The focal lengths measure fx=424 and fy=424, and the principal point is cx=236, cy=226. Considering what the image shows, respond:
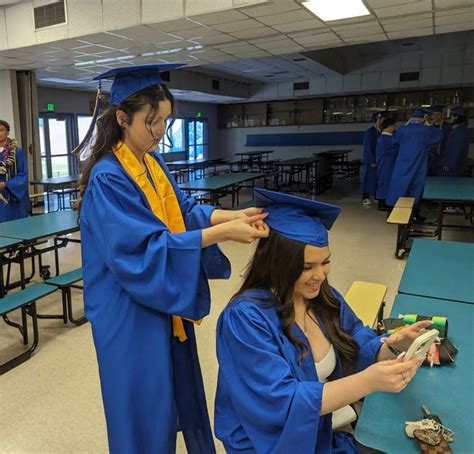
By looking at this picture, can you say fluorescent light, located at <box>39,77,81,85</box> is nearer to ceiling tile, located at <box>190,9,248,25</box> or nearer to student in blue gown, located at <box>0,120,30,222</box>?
student in blue gown, located at <box>0,120,30,222</box>

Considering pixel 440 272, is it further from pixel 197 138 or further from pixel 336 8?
pixel 197 138

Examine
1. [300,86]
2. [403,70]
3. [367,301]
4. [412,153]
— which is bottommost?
[367,301]

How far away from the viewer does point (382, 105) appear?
12461 millimetres

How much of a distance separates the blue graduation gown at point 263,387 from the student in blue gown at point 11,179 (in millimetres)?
4263

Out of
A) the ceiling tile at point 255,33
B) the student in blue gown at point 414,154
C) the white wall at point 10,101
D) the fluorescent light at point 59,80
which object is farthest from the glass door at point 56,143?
the student in blue gown at point 414,154

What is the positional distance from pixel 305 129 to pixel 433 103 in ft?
12.6

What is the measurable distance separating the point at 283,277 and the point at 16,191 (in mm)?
4379

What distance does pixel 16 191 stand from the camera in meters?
4.66

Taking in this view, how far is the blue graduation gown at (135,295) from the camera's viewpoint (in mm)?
1164

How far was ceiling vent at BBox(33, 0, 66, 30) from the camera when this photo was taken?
516cm

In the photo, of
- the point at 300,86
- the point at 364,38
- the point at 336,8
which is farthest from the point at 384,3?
the point at 300,86

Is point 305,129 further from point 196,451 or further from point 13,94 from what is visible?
point 196,451

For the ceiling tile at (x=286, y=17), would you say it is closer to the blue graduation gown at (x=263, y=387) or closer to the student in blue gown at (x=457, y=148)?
the student in blue gown at (x=457, y=148)

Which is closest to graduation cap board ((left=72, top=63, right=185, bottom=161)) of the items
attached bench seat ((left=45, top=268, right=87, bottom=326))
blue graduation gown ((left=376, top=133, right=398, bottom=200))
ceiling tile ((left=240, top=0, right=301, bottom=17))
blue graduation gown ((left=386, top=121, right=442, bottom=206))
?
attached bench seat ((left=45, top=268, right=87, bottom=326))
